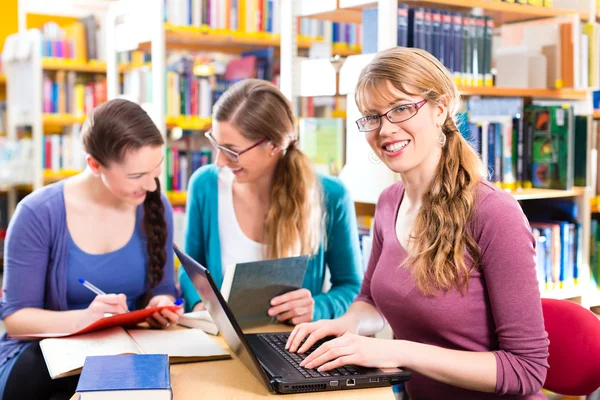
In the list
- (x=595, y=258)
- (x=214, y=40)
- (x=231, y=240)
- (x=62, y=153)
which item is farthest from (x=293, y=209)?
(x=62, y=153)

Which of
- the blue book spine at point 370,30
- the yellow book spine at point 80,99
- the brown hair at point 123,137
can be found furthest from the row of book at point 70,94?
the brown hair at point 123,137

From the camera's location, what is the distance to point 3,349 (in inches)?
75.9

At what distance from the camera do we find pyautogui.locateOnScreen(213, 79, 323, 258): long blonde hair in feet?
7.20

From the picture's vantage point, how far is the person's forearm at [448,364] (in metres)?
1.46

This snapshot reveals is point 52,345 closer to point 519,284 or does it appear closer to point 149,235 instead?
point 149,235

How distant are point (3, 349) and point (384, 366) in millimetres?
1060

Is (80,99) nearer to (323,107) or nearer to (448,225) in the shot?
(323,107)

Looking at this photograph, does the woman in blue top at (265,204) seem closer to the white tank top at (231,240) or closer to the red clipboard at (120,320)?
the white tank top at (231,240)

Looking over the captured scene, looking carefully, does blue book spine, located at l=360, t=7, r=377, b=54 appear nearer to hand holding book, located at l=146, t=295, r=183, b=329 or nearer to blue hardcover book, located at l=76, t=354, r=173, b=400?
hand holding book, located at l=146, t=295, r=183, b=329

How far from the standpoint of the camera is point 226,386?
1.44m

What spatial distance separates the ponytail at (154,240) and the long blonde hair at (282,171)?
0.31 m

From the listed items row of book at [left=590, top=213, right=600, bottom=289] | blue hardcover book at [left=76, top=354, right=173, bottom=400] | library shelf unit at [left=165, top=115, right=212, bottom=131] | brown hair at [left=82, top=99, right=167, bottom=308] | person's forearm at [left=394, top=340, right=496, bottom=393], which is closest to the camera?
blue hardcover book at [left=76, top=354, right=173, bottom=400]

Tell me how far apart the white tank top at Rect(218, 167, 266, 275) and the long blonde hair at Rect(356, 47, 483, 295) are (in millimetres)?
716

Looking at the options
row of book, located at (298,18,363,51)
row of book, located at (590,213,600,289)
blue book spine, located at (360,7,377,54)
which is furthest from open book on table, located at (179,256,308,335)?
row of book, located at (298,18,363,51)
